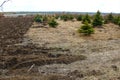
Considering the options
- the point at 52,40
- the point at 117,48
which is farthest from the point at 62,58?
the point at 52,40

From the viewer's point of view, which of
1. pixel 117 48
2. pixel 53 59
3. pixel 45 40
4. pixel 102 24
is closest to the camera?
pixel 53 59

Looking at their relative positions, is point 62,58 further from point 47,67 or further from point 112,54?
point 112,54

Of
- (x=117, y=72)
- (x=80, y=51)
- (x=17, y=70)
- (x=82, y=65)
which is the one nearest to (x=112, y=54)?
(x=80, y=51)

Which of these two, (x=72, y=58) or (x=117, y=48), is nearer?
(x=72, y=58)

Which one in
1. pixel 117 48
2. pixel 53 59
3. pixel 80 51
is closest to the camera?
pixel 53 59

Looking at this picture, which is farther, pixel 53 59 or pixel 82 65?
pixel 53 59

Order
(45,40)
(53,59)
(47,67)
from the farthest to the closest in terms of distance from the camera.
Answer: (45,40)
(53,59)
(47,67)

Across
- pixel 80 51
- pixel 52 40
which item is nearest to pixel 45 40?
pixel 52 40

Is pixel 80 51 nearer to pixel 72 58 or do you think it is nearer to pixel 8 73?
pixel 72 58

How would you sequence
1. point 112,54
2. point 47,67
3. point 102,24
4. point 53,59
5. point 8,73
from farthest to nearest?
point 102,24, point 112,54, point 53,59, point 47,67, point 8,73
